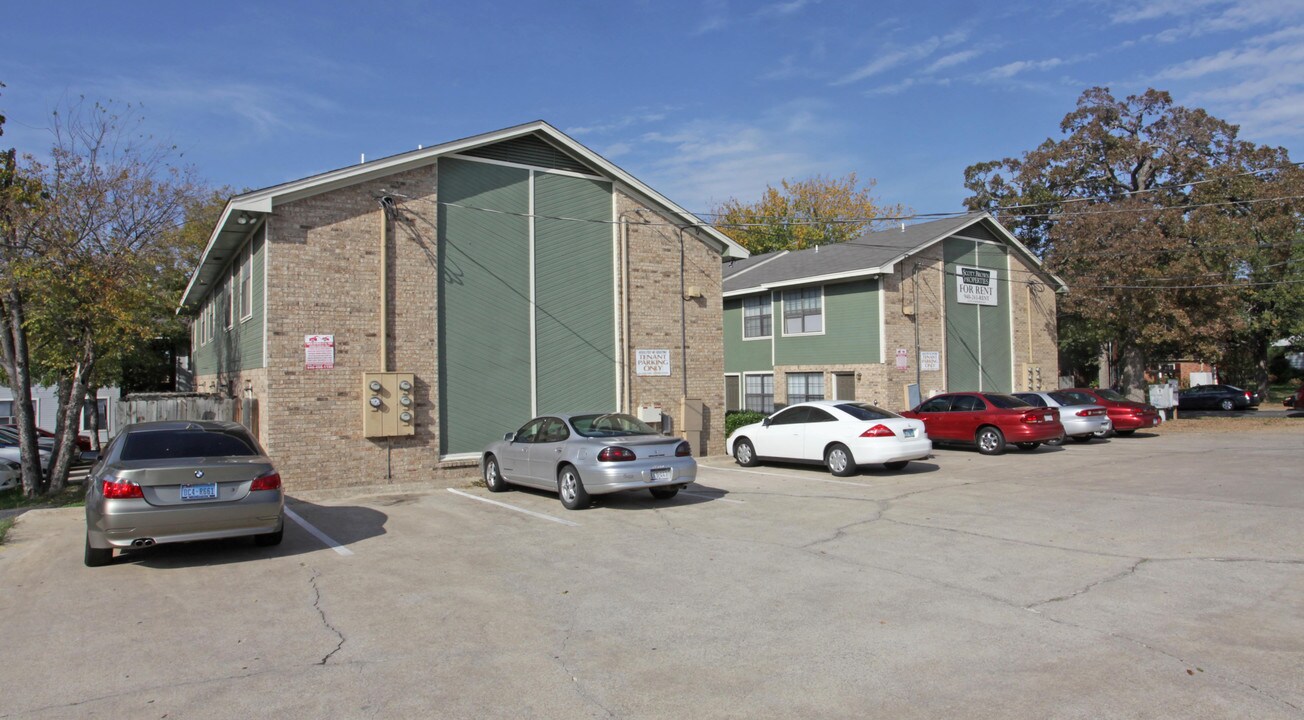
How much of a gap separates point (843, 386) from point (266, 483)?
19680mm

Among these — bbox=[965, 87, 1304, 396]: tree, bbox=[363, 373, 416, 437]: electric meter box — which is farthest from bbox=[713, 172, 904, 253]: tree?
bbox=[363, 373, 416, 437]: electric meter box

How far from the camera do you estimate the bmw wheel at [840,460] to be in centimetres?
1452

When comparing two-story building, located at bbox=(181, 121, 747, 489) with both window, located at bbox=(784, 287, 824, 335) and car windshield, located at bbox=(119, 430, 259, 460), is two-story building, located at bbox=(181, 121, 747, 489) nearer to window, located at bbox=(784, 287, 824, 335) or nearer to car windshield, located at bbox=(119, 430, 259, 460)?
car windshield, located at bbox=(119, 430, 259, 460)

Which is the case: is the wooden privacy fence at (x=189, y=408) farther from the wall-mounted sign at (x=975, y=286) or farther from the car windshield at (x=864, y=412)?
the wall-mounted sign at (x=975, y=286)

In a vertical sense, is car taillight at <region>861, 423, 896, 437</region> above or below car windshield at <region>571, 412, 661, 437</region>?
below

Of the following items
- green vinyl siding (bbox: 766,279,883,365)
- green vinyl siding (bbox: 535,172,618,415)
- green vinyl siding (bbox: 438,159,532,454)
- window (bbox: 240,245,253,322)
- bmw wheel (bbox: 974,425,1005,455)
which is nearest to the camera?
green vinyl siding (bbox: 438,159,532,454)

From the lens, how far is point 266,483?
8148 millimetres

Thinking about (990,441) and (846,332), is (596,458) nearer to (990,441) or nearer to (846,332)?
(990,441)

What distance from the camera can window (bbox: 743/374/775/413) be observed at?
27.9 metres

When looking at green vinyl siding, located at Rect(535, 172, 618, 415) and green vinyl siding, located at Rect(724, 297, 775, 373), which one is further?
green vinyl siding, located at Rect(724, 297, 775, 373)

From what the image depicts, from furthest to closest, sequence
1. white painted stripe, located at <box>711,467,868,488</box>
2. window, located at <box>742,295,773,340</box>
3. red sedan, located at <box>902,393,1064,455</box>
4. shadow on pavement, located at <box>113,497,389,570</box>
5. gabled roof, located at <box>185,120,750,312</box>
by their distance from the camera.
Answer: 1. window, located at <box>742,295,773,340</box>
2. red sedan, located at <box>902,393,1064,455</box>
3. white painted stripe, located at <box>711,467,868,488</box>
4. gabled roof, located at <box>185,120,750,312</box>
5. shadow on pavement, located at <box>113,497,389,570</box>

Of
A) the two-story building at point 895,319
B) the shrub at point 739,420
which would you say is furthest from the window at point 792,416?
the two-story building at point 895,319

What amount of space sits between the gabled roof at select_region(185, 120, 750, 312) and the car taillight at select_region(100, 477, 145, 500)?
22.6 feet

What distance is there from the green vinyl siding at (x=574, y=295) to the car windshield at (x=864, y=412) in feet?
16.0
